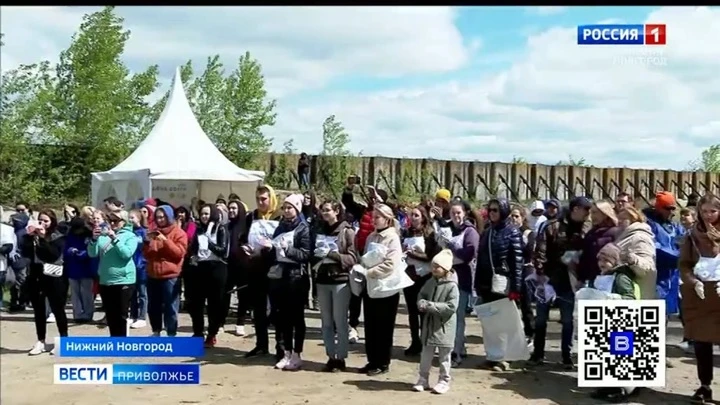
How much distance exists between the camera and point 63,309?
8477mm

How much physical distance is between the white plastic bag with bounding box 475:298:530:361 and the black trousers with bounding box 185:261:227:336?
2.75 meters

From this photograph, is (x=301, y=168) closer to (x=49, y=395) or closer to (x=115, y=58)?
(x=115, y=58)

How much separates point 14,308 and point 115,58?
5120mm

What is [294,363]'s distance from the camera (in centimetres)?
767

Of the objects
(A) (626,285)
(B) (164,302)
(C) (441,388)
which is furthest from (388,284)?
(B) (164,302)

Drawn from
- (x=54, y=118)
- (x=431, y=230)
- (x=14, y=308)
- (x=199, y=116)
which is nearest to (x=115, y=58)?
(x=54, y=118)

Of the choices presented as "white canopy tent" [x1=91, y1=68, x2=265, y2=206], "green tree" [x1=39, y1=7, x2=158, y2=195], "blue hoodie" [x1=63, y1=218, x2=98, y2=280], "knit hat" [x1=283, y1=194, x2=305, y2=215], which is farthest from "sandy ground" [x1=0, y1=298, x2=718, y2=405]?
"green tree" [x1=39, y1=7, x2=158, y2=195]

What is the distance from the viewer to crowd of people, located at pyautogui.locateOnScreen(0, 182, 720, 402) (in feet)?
21.6

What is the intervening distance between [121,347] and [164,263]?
1122mm

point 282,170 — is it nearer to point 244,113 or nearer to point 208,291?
point 244,113

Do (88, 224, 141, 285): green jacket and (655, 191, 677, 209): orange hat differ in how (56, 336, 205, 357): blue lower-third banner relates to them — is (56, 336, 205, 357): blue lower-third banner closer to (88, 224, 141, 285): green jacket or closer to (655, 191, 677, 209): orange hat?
(88, 224, 141, 285): green jacket

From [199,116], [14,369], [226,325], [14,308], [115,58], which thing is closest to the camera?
[14,369]

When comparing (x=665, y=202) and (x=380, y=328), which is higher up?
(x=665, y=202)
